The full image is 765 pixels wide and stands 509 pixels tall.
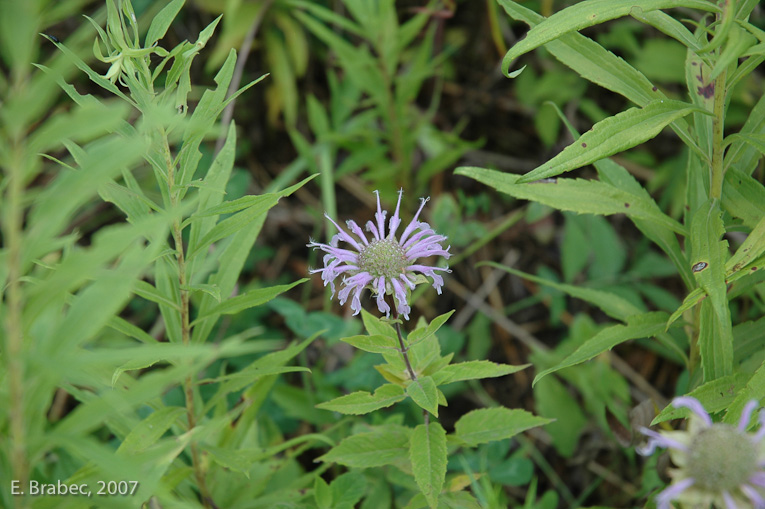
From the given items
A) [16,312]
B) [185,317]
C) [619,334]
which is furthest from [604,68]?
[16,312]

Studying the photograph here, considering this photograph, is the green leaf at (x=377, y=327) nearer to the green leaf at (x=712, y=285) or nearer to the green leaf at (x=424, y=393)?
the green leaf at (x=424, y=393)

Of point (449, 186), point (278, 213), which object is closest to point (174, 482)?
point (278, 213)

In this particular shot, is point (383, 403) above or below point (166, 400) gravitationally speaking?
below

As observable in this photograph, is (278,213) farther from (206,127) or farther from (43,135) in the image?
(43,135)

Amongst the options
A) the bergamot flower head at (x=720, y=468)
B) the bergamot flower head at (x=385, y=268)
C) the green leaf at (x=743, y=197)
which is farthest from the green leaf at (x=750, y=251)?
the bergamot flower head at (x=385, y=268)

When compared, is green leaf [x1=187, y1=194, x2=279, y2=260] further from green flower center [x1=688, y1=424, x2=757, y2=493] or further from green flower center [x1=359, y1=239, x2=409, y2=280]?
green flower center [x1=688, y1=424, x2=757, y2=493]
